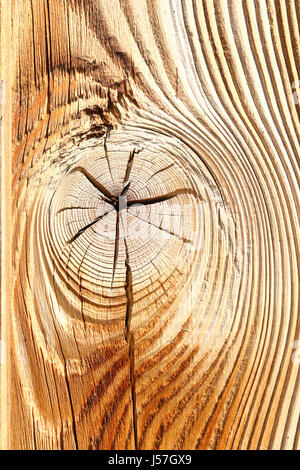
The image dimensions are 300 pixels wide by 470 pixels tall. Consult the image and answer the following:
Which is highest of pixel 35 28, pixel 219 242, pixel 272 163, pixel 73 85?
pixel 35 28

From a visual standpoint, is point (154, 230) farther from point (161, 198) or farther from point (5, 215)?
point (5, 215)

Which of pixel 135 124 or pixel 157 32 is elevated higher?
pixel 157 32

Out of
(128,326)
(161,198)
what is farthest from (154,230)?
(128,326)

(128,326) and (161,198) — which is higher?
(161,198)

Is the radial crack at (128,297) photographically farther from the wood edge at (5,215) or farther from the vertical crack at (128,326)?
the wood edge at (5,215)

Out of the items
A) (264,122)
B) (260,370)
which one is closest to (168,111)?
(264,122)

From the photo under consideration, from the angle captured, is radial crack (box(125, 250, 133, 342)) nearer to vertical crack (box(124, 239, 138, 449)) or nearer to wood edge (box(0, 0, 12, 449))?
vertical crack (box(124, 239, 138, 449))

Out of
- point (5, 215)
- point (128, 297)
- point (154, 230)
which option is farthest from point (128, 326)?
point (5, 215)

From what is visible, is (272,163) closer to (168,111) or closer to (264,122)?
(264,122)

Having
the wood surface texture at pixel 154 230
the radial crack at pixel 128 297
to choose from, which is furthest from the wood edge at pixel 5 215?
the radial crack at pixel 128 297
